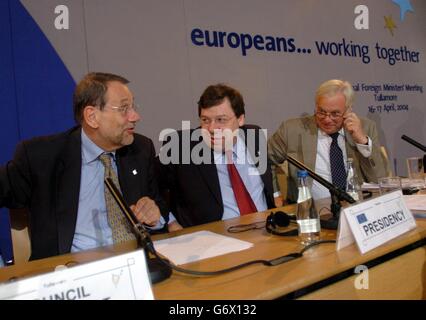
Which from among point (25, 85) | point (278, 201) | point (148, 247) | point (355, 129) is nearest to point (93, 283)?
point (148, 247)

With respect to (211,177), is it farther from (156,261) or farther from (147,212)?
(156,261)

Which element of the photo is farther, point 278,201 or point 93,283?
point 278,201

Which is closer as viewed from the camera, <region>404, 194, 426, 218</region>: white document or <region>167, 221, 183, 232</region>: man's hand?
<region>404, 194, 426, 218</region>: white document

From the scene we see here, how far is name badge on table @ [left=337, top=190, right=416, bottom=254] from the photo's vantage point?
3.88 ft

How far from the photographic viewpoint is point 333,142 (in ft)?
8.36

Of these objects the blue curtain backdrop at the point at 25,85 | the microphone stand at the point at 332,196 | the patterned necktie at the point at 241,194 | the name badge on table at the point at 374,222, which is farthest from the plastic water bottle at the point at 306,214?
the blue curtain backdrop at the point at 25,85

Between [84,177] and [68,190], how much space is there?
0.10 metres

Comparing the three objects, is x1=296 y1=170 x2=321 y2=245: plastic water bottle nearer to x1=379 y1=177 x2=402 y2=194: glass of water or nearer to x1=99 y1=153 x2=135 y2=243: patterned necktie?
x1=379 y1=177 x2=402 y2=194: glass of water

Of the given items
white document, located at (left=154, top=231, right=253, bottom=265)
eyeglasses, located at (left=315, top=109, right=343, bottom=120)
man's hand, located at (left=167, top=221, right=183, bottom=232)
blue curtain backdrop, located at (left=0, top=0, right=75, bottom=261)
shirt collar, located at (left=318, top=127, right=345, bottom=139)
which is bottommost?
man's hand, located at (left=167, top=221, right=183, bottom=232)

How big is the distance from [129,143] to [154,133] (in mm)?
1444

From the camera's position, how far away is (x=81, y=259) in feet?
4.21

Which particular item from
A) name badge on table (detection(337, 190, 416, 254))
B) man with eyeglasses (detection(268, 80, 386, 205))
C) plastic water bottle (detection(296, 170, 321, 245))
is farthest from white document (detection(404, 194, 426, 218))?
man with eyeglasses (detection(268, 80, 386, 205))

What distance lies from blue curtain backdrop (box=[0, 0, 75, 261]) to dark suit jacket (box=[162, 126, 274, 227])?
122cm

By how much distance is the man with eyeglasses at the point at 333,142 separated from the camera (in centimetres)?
244
